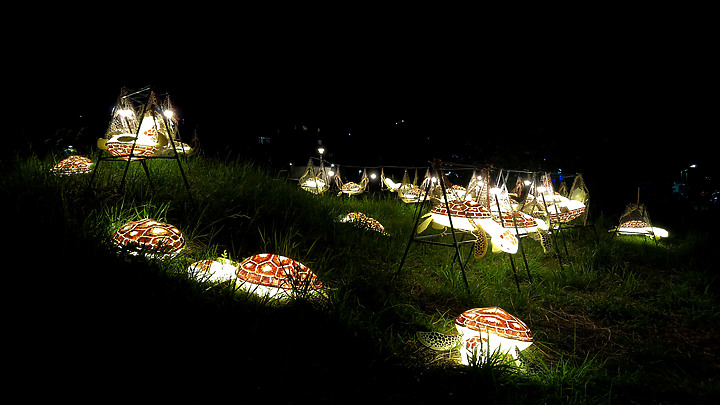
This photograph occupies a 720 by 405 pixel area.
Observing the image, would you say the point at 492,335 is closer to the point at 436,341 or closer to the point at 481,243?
the point at 436,341

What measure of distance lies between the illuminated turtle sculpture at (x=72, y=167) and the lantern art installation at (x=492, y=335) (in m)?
5.15

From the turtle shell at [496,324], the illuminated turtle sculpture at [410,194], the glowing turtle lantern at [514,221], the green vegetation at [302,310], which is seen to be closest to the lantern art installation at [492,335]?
the turtle shell at [496,324]

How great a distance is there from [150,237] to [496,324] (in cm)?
299

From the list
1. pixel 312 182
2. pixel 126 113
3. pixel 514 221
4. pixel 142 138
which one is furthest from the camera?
pixel 312 182

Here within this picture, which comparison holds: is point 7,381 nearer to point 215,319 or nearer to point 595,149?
point 215,319

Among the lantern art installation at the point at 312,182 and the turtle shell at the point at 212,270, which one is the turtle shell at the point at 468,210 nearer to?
the turtle shell at the point at 212,270

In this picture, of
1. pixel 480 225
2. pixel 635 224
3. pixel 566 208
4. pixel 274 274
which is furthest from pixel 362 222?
pixel 635 224

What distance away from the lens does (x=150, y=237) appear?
128 inches

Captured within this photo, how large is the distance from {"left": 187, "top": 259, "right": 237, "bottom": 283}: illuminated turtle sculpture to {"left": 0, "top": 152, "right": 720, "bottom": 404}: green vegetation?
94mm

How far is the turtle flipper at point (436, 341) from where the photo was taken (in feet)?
10.5

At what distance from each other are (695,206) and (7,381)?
52.0 ft

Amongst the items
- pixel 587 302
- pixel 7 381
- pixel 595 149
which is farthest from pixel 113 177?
pixel 595 149

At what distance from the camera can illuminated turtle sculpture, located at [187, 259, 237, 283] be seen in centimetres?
308

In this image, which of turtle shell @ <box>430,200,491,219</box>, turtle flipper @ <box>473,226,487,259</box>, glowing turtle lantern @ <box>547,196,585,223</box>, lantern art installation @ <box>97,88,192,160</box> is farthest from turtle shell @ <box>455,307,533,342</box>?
glowing turtle lantern @ <box>547,196,585,223</box>
